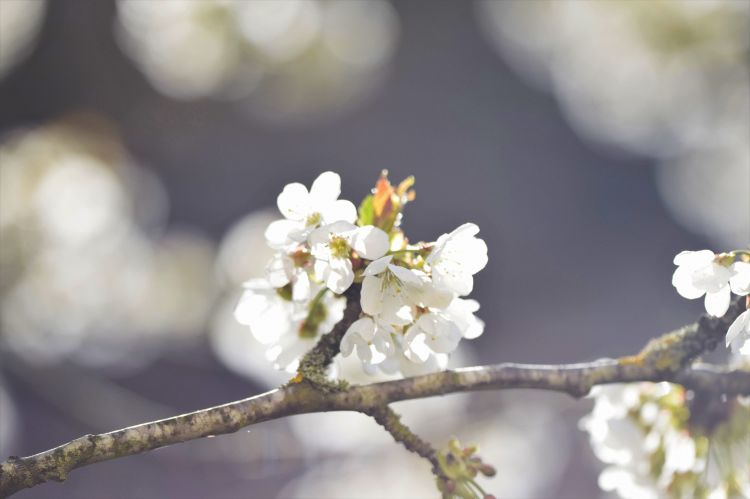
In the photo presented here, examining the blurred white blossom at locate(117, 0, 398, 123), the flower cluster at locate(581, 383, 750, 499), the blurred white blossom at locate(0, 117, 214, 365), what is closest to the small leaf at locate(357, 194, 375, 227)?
the flower cluster at locate(581, 383, 750, 499)

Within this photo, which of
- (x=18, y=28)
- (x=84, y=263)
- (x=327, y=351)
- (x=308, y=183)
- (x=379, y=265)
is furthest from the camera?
(x=308, y=183)

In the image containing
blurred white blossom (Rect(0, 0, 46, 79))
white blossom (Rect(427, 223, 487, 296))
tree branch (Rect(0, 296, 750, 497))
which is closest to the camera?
tree branch (Rect(0, 296, 750, 497))

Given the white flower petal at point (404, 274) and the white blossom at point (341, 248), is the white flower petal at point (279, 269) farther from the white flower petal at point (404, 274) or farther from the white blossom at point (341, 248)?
the white flower petal at point (404, 274)

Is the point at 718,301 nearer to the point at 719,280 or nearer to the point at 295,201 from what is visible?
the point at 719,280

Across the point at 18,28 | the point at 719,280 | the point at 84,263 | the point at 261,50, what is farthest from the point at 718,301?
the point at 18,28

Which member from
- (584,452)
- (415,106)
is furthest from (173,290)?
(415,106)

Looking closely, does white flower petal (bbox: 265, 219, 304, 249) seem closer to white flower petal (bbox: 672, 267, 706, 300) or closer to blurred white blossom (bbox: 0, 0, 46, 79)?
white flower petal (bbox: 672, 267, 706, 300)
